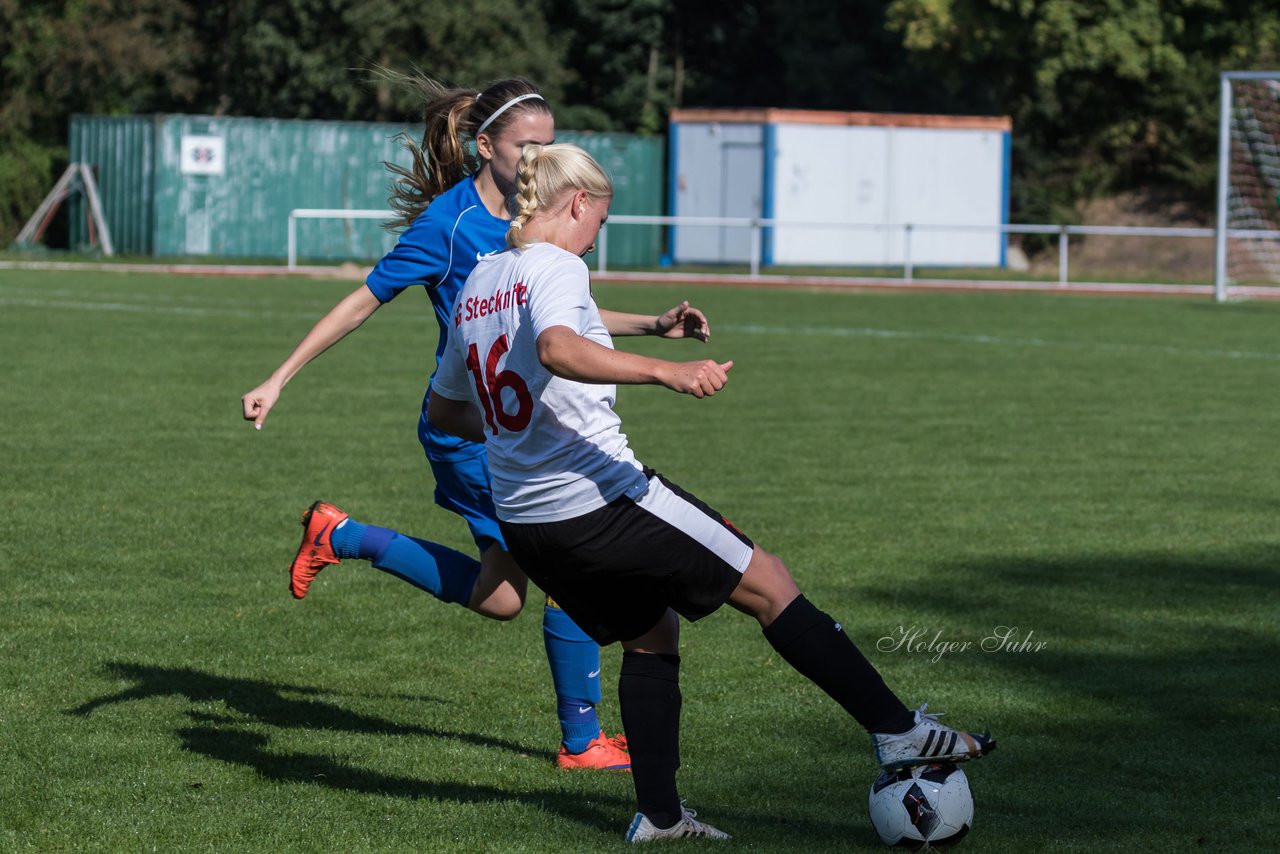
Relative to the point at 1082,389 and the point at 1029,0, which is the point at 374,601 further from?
the point at 1029,0

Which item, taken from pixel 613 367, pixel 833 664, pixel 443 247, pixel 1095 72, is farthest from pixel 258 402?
pixel 1095 72

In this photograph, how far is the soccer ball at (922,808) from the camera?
4109 mm

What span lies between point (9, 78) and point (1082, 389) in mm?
32162

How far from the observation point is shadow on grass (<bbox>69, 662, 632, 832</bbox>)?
4.64 metres

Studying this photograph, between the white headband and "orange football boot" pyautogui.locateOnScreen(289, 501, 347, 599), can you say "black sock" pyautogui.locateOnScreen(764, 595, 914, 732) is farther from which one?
"orange football boot" pyautogui.locateOnScreen(289, 501, 347, 599)

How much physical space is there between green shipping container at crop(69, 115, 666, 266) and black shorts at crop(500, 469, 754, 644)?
100ft

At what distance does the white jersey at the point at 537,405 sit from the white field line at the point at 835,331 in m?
15.2

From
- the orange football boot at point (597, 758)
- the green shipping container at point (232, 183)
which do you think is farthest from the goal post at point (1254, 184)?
the orange football boot at point (597, 758)

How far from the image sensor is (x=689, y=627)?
6.72 m

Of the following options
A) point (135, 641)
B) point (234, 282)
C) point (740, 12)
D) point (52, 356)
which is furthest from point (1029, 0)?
point (135, 641)

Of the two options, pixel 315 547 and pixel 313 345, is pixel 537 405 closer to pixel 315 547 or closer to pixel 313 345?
pixel 313 345

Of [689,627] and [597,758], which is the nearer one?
[597,758]

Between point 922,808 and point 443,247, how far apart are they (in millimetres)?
1986

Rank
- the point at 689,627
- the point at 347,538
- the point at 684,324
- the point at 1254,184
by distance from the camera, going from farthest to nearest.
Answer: the point at 1254,184 < the point at 689,627 < the point at 347,538 < the point at 684,324
